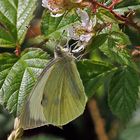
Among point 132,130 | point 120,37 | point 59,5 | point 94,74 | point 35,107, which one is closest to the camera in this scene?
point 59,5

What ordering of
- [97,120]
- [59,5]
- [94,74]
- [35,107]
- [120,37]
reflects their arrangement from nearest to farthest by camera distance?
[59,5] → [120,37] → [35,107] → [94,74] → [97,120]

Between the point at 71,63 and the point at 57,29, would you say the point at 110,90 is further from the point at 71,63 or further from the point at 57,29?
the point at 57,29

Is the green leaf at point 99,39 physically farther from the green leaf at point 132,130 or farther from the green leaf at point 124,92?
the green leaf at point 132,130

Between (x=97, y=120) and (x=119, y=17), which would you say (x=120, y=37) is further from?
(x=97, y=120)

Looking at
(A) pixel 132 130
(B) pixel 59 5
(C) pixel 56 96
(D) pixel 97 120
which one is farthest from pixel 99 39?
(D) pixel 97 120

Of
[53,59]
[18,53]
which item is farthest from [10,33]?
[53,59]

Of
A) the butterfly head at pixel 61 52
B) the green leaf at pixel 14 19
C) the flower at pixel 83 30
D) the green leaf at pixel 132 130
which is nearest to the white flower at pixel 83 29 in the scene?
the flower at pixel 83 30
